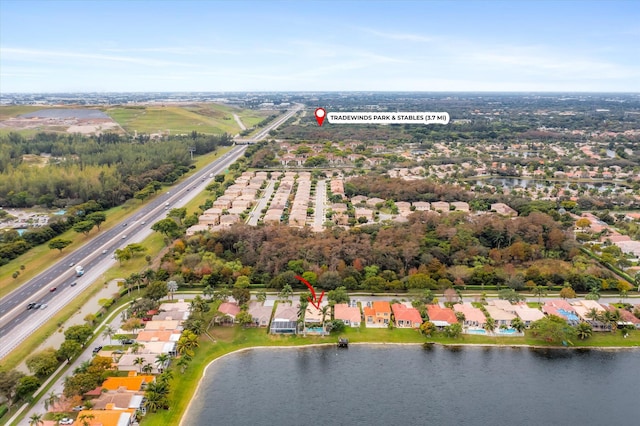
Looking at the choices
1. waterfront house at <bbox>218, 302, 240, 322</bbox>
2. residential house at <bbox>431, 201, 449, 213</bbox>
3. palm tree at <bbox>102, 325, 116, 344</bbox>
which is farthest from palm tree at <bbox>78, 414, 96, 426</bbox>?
residential house at <bbox>431, 201, 449, 213</bbox>

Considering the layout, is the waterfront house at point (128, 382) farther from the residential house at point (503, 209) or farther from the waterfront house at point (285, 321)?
the residential house at point (503, 209)

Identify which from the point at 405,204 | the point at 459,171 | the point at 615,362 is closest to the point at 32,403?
the point at 615,362

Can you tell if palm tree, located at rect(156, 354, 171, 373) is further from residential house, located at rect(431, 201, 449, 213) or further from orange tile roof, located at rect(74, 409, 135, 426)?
residential house, located at rect(431, 201, 449, 213)

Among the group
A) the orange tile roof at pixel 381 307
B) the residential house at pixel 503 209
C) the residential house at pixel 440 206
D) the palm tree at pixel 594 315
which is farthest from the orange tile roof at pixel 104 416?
the residential house at pixel 503 209

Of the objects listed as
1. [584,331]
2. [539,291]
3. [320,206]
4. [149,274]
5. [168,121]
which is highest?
[168,121]

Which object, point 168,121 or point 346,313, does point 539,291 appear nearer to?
point 346,313

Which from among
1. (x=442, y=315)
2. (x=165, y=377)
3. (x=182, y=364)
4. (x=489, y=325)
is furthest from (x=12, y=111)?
(x=489, y=325)
